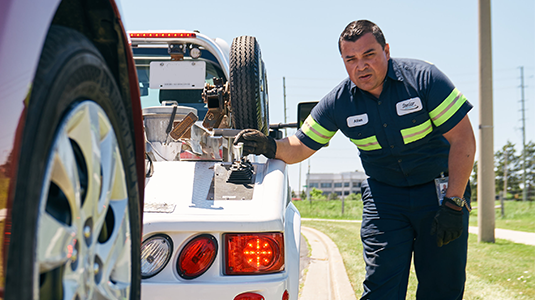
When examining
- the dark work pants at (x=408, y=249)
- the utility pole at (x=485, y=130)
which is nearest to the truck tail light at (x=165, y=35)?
the dark work pants at (x=408, y=249)

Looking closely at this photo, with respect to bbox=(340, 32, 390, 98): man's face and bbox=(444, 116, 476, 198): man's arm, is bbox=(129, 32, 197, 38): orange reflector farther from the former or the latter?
bbox=(444, 116, 476, 198): man's arm

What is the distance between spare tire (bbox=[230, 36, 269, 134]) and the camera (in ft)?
10.6

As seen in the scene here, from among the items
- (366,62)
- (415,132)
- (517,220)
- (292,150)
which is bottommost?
(517,220)

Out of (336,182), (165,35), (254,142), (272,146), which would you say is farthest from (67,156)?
(336,182)

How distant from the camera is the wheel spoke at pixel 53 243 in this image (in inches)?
39.8

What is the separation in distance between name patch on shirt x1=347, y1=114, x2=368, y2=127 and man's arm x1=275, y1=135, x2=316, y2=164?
424mm

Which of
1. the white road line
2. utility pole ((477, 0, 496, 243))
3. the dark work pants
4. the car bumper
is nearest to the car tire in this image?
the car bumper

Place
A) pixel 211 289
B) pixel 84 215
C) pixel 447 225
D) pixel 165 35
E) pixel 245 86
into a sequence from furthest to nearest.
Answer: pixel 165 35 → pixel 245 86 → pixel 447 225 → pixel 211 289 → pixel 84 215

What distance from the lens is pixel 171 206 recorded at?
222 centimetres

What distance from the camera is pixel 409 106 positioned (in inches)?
116

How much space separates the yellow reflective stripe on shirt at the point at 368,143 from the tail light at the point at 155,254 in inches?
59.1

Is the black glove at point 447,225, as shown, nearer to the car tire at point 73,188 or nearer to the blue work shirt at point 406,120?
the blue work shirt at point 406,120

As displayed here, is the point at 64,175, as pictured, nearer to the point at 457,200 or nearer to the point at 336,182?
the point at 457,200

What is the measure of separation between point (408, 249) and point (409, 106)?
34.8 inches
